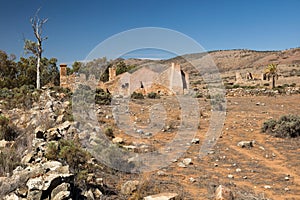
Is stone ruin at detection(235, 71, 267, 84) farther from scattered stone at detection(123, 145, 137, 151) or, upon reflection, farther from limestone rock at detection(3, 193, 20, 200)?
limestone rock at detection(3, 193, 20, 200)

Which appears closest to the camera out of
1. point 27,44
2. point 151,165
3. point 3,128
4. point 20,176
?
point 20,176

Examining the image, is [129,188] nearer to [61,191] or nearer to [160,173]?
[160,173]

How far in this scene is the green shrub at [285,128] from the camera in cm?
920

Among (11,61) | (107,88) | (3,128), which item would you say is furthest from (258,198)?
(11,61)

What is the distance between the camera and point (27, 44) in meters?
20.9

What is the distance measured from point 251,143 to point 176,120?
13.1 feet

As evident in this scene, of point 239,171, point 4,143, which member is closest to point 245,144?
point 239,171

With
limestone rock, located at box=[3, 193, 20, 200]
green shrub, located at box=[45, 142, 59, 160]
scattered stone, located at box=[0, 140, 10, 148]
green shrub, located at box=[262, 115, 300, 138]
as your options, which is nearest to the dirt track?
green shrub, located at box=[262, 115, 300, 138]

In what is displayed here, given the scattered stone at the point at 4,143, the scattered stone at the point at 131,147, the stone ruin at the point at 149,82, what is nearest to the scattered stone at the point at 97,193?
the scattered stone at the point at 131,147

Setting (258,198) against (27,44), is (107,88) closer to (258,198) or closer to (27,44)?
(27,44)

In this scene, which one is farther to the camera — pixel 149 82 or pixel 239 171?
pixel 149 82

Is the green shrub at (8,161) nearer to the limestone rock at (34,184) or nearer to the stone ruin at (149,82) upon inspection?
the limestone rock at (34,184)

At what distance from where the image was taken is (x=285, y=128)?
30.5 ft

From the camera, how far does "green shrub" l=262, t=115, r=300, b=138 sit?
920 cm
